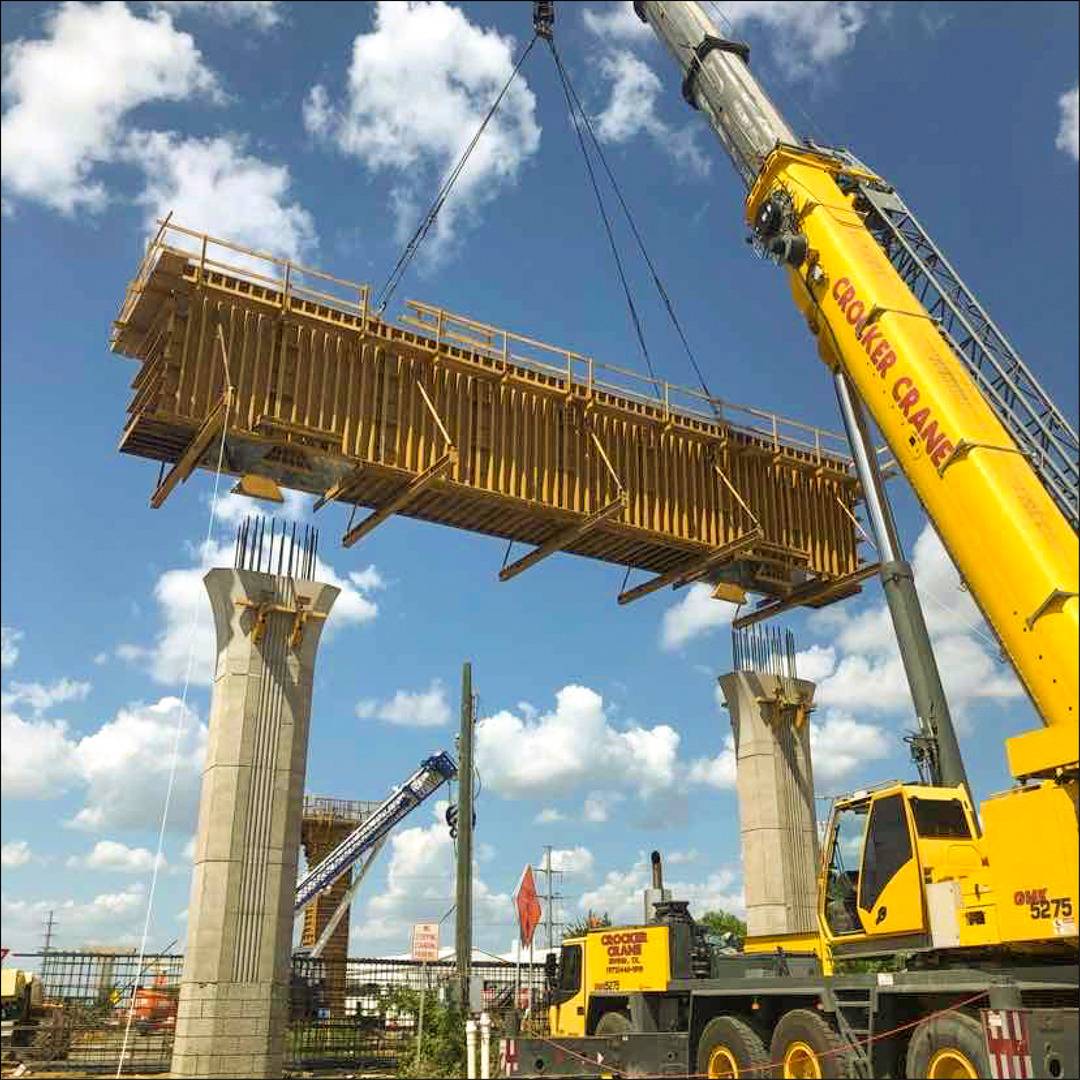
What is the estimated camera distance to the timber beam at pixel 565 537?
2264cm

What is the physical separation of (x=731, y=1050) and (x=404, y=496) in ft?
38.4

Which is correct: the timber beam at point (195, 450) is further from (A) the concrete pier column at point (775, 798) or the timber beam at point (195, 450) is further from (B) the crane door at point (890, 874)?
(A) the concrete pier column at point (775, 798)

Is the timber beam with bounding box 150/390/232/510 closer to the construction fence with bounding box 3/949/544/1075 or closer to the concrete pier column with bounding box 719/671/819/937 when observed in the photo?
the construction fence with bounding box 3/949/544/1075

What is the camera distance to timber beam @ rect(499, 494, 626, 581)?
2264 cm

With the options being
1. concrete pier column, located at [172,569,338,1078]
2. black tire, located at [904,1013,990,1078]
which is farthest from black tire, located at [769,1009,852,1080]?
concrete pier column, located at [172,569,338,1078]

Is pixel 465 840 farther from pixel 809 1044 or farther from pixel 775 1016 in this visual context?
pixel 809 1044

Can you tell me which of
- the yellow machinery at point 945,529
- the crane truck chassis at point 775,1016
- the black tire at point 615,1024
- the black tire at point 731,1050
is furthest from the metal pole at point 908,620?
the black tire at point 615,1024

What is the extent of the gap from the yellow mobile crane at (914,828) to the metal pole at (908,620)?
0.03 meters

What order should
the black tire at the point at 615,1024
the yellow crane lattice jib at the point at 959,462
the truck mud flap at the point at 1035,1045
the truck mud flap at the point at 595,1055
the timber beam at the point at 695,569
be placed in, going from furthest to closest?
the timber beam at the point at 695,569, the black tire at the point at 615,1024, the truck mud flap at the point at 595,1055, the yellow crane lattice jib at the point at 959,462, the truck mud flap at the point at 1035,1045

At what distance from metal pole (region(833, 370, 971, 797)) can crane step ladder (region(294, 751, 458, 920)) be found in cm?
2951

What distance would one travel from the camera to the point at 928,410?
506 inches

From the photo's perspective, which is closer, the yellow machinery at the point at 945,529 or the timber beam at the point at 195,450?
the yellow machinery at the point at 945,529

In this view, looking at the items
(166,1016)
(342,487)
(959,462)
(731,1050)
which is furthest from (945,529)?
(166,1016)

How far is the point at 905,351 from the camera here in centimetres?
1350
